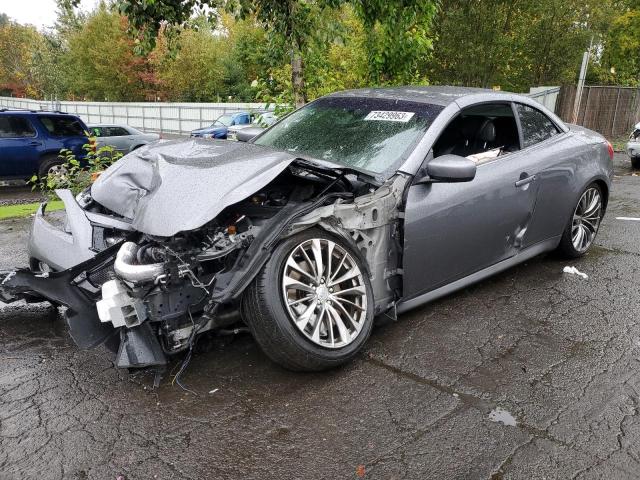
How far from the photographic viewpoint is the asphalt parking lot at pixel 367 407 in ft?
8.07

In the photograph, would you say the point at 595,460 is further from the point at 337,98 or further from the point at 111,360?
the point at 337,98

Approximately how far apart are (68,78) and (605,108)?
41.9m

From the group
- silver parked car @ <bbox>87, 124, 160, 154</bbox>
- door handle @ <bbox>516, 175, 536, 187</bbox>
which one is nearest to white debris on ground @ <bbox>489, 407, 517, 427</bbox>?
door handle @ <bbox>516, 175, 536, 187</bbox>

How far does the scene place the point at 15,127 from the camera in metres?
11.3

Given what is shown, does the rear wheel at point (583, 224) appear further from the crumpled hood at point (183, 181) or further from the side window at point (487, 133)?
the crumpled hood at point (183, 181)

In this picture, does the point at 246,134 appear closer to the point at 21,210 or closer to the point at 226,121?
the point at 21,210

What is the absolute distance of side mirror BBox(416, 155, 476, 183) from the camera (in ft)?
10.7

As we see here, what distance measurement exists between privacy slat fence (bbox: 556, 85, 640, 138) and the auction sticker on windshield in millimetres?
16059

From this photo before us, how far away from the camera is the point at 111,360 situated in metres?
3.38

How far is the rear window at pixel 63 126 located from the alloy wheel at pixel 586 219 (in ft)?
35.0

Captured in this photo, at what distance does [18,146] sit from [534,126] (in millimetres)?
10493

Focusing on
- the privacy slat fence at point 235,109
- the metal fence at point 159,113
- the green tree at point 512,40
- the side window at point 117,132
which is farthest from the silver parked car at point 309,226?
the metal fence at point 159,113

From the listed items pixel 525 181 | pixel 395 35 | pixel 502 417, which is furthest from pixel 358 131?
pixel 395 35

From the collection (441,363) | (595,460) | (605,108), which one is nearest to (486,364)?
(441,363)
